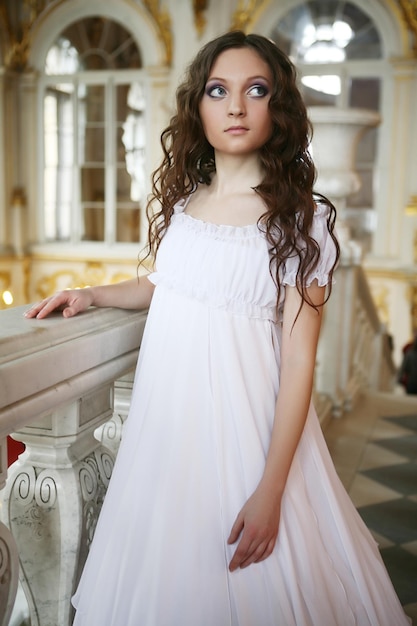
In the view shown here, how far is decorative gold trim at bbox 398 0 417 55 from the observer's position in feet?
22.1

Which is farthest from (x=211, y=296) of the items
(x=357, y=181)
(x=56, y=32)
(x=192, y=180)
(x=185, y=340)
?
(x=56, y=32)

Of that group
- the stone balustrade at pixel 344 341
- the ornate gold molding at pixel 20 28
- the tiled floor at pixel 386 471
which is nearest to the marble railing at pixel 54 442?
the tiled floor at pixel 386 471

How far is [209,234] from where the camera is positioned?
4.14ft

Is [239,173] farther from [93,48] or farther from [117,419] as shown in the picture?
[93,48]

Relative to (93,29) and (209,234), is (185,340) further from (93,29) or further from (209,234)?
(93,29)

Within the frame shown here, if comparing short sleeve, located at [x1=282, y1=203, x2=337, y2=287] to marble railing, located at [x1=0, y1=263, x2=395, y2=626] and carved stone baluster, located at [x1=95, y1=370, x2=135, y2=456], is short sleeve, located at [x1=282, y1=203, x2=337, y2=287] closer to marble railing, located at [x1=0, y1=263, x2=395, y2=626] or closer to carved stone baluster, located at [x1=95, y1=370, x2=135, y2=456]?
marble railing, located at [x1=0, y1=263, x2=395, y2=626]

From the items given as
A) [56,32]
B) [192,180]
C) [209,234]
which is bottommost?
[209,234]

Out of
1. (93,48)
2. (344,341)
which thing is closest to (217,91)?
(344,341)

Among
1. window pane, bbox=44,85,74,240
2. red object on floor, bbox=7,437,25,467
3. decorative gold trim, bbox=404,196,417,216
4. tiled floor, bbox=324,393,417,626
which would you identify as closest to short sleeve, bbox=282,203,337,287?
tiled floor, bbox=324,393,417,626

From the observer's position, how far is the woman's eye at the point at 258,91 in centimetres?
125

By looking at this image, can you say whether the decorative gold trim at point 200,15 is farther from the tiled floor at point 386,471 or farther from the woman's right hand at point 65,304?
the woman's right hand at point 65,304

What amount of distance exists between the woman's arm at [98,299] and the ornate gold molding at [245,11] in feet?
20.8

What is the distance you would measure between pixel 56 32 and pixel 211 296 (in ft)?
24.6

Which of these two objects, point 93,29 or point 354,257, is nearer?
point 354,257
